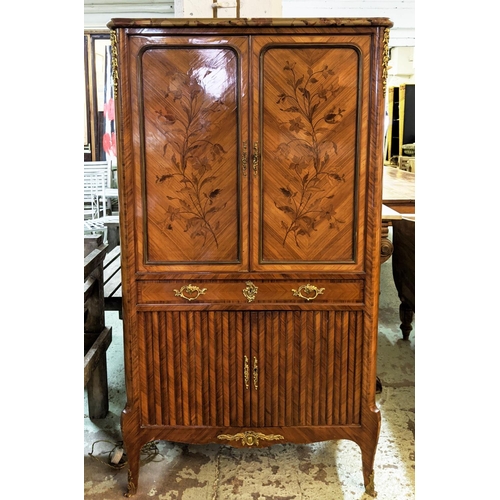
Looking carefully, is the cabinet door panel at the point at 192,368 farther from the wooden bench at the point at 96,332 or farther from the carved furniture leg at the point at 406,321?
the carved furniture leg at the point at 406,321

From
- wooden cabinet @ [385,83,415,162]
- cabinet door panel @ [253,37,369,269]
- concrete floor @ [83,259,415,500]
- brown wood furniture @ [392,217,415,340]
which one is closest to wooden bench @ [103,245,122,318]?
concrete floor @ [83,259,415,500]

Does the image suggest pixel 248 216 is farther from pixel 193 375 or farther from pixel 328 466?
pixel 328 466

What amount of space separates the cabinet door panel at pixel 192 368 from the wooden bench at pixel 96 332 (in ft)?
1.70

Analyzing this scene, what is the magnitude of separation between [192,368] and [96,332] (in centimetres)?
87

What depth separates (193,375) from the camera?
216cm

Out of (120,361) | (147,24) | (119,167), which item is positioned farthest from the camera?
(120,361)

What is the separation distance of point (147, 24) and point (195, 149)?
0.46 metres

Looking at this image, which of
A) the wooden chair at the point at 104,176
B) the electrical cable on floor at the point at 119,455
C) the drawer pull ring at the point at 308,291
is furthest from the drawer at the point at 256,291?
the wooden chair at the point at 104,176

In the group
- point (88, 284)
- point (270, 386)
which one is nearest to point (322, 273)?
point (270, 386)

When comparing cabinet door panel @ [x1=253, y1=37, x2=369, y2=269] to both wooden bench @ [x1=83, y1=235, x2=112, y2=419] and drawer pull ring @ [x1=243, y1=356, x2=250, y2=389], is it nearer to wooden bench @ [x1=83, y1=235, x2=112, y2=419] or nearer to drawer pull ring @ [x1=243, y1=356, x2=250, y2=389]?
drawer pull ring @ [x1=243, y1=356, x2=250, y2=389]

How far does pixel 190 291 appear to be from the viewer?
2102 millimetres

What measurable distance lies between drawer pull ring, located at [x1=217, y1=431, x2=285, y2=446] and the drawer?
0.54 meters

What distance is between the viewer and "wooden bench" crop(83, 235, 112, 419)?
2633mm

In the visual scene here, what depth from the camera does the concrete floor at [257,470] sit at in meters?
2.18
